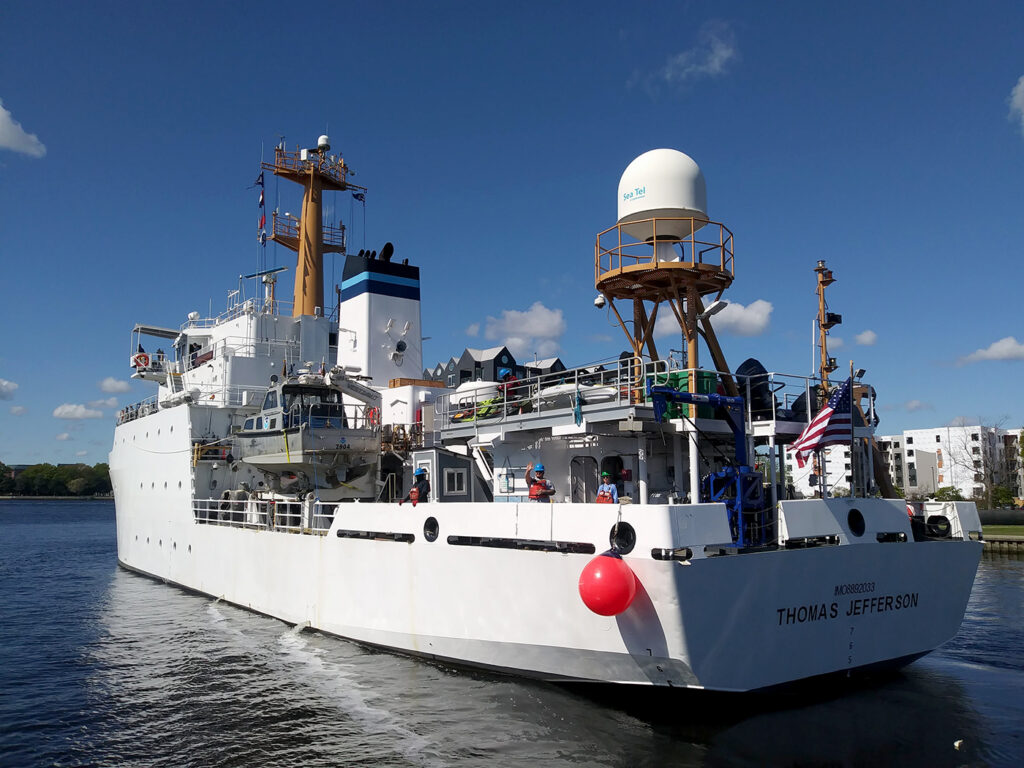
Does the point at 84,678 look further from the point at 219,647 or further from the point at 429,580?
the point at 429,580

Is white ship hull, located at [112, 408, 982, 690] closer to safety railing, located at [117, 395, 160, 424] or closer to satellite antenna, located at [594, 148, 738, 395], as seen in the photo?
satellite antenna, located at [594, 148, 738, 395]

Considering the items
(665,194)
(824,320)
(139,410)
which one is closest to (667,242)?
(665,194)

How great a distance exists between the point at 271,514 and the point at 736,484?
528 inches

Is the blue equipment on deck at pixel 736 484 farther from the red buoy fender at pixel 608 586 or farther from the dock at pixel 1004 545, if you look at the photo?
the dock at pixel 1004 545

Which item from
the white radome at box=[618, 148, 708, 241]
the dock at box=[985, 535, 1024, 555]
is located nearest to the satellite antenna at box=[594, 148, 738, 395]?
the white radome at box=[618, 148, 708, 241]

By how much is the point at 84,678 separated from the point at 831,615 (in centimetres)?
1476

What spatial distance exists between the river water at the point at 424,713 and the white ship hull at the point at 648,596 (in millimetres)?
678

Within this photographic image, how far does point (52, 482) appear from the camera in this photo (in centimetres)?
14750

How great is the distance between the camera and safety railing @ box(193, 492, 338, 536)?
62.2 feet

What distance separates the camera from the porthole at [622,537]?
11.4 m

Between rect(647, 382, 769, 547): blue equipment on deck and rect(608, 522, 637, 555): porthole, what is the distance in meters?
1.90

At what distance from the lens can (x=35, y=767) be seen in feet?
35.8

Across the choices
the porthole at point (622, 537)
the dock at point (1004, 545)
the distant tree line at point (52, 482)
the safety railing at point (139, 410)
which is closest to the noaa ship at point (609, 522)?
the porthole at point (622, 537)

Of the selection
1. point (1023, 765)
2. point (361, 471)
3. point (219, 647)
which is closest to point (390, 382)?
point (361, 471)
